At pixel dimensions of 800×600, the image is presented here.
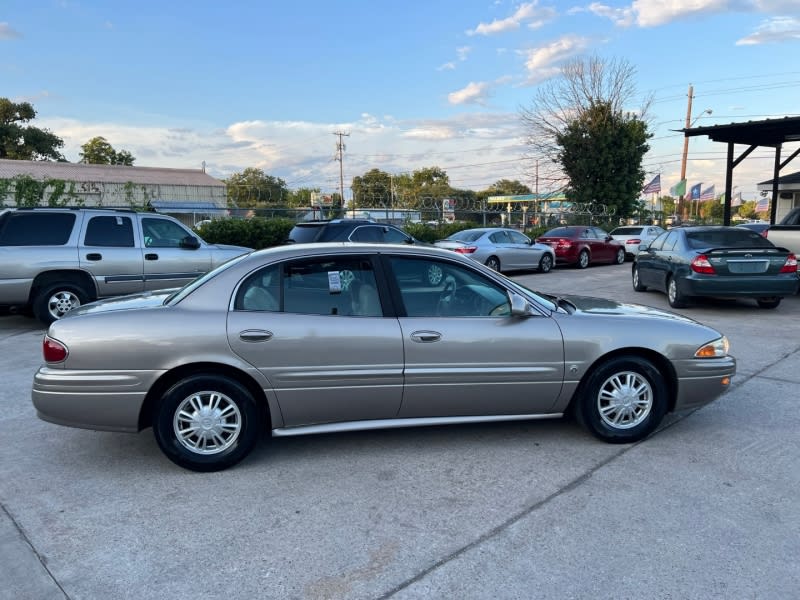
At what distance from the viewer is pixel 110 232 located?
928 centimetres

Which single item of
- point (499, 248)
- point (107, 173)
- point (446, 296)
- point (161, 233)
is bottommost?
point (499, 248)

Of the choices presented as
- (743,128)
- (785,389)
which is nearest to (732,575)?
(785,389)

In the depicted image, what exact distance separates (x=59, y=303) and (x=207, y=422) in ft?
20.4

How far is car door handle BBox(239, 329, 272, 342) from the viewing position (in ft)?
12.7

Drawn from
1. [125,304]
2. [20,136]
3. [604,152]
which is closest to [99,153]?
[20,136]

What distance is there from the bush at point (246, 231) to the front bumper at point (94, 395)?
1382 cm

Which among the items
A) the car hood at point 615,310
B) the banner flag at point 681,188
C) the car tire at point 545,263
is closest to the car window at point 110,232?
the car hood at point 615,310

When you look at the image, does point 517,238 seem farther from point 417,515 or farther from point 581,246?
point 417,515

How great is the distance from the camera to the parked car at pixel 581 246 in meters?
19.3

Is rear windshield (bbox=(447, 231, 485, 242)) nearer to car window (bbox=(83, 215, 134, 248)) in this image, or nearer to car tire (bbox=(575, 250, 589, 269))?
car tire (bbox=(575, 250, 589, 269))

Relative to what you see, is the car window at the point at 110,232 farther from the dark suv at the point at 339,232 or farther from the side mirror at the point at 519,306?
the side mirror at the point at 519,306

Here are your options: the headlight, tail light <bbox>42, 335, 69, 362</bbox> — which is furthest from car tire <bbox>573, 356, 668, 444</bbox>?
tail light <bbox>42, 335, 69, 362</bbox>

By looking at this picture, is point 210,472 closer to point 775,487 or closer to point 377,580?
point 377,580

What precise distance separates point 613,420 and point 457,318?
1.40 m
